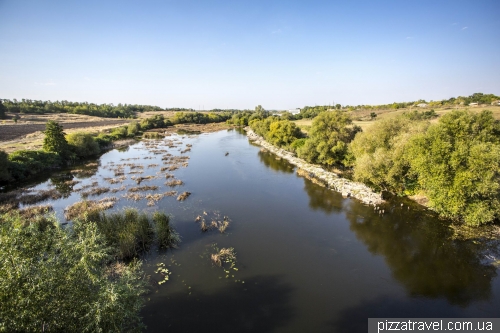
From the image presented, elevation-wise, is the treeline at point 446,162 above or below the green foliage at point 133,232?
above

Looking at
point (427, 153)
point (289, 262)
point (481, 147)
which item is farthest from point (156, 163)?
point (481, 147)

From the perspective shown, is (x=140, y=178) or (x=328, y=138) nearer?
(x=140, y=178)

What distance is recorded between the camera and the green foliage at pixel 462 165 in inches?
788

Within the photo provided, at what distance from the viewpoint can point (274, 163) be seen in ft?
163

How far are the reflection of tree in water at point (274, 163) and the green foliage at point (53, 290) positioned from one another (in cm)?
3742

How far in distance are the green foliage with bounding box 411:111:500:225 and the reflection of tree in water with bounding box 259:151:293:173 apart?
905 inches

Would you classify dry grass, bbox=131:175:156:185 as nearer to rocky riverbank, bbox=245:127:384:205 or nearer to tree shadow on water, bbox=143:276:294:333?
tree shadow on water, bbox=143:276:294:333

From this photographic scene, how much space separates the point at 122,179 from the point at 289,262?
2878 cm

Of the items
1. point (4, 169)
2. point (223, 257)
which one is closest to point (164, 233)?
point (223, 257)

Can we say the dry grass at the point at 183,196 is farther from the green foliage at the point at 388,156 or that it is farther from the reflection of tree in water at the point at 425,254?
the green foliage at the point at 388,156

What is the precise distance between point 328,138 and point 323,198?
1926 cm

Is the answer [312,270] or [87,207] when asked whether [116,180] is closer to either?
[87,207]

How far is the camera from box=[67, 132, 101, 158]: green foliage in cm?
4959

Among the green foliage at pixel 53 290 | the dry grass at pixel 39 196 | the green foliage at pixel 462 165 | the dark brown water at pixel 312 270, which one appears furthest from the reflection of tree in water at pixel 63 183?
the green foliage at pixel 462 165
